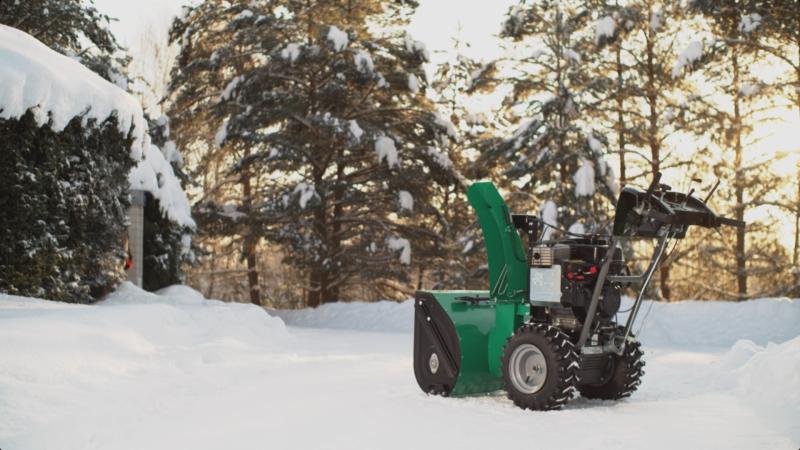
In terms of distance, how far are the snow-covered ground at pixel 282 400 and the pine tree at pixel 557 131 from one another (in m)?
8.69

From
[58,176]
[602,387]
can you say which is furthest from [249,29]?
[602,387]

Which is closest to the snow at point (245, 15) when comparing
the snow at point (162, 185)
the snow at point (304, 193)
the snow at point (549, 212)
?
the snow at point (304, 193)

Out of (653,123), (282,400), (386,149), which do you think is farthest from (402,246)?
(282,400)

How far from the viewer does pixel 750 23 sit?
65.6 feet

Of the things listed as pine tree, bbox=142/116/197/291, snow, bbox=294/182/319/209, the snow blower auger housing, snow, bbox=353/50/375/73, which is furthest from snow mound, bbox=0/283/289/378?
snow, bbox=353/50/375/73

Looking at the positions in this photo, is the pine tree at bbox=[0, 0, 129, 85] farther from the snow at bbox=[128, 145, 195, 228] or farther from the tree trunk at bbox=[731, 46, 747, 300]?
the tree trunk at bbox=[731, 46, 747, 300]

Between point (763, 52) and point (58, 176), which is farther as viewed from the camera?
point (763, 52)

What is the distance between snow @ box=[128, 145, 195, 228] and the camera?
1864 cm

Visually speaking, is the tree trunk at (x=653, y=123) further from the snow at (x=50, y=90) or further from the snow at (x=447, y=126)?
the snow at (x=50, y=90)

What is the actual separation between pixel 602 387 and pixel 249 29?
18715mm

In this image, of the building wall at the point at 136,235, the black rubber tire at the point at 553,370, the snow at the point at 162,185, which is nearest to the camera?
the black rubber tire at the point at 553,370

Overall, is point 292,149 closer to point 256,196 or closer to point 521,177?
point 256,196

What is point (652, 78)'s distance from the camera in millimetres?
24344

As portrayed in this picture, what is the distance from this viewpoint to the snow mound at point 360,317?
19.8m
